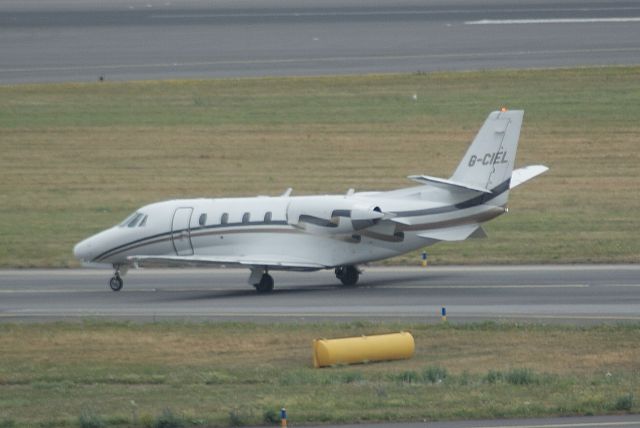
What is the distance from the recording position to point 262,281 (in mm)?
38562

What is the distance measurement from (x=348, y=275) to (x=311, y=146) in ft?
77.5

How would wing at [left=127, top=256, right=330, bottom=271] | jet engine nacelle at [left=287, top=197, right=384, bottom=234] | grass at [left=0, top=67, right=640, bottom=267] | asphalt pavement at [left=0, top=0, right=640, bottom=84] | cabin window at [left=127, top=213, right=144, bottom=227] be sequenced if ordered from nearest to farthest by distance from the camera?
jet engine nacelle at [left=287, top=197, right=384, bottom=234] < wing at [left=127, top=256, right=330, bottom=271] < cabin window at [left=127, top=213, right=144, bottom=227] < grass at [left=0, top=67, right=640, bottom=267] < asphalt pavement at [left=0, top=0, right=640, bottom=84]

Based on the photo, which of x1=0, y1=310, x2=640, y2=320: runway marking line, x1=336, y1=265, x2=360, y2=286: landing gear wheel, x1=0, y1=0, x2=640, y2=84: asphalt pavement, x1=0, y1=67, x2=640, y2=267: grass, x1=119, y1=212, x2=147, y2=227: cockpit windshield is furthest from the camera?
x1=0, y1=0, x2=640, y2=84: asphalt pavement

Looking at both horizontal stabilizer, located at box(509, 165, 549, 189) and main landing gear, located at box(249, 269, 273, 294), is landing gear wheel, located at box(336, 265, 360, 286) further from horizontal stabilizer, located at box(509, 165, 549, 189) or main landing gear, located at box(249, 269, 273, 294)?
horizontal stabilizer, located at box(509, 165, 549, 189)

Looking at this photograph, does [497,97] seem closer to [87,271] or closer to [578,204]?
[578,204]

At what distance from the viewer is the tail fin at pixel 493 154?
37.1 m

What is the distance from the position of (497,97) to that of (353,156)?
9.28 meters

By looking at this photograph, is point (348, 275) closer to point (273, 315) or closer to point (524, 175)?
point (524, 175)

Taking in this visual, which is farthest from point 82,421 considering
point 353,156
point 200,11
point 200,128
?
point 200,11

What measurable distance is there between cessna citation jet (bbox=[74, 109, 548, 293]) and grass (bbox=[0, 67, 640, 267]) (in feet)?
18.2

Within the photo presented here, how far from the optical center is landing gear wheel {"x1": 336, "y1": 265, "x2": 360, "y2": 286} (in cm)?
3916

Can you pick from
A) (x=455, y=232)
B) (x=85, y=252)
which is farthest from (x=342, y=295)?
(x=85, y=252)

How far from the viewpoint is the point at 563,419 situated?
68.1 ft

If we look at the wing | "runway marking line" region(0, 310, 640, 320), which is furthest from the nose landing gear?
"runway marking line" region(0, 310, 640, 320)
